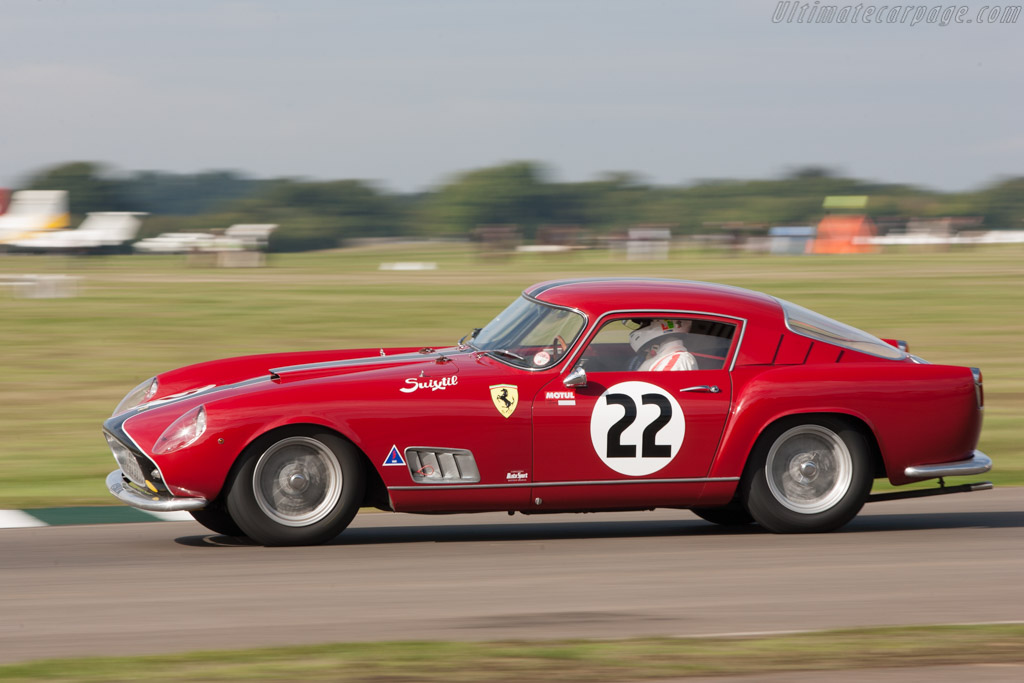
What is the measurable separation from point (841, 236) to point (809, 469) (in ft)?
Result: 194

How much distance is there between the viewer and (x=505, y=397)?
19.9 ft

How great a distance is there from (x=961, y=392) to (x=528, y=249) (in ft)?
170

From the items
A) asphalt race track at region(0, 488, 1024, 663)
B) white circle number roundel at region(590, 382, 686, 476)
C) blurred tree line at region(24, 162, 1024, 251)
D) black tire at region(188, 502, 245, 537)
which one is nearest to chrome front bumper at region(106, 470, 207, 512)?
asphalt race track at region(0, 488, 1024, 663)

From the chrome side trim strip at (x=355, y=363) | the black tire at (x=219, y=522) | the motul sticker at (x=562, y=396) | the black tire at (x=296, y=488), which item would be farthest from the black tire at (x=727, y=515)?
the black tire at (x=219, y=522)

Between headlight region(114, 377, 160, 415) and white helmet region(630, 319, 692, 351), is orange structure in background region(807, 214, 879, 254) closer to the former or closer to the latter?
white helmet region(630, 319, 692, 351)

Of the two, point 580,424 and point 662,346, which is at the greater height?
point 662,346

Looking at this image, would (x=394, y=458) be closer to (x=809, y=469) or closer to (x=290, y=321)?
(x=809, y=469)

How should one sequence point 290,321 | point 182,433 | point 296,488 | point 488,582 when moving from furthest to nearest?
1. point 290,321
2. point 296,488
3. point 182,433
4. point 488,582

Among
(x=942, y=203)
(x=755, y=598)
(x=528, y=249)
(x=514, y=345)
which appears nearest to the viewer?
(x=755, y=598)

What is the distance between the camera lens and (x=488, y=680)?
396 cm

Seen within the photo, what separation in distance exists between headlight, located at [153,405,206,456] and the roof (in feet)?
6.34

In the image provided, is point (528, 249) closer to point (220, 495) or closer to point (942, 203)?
point (220, 495)

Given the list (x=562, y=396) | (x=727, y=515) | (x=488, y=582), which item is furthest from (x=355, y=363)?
(x=727, y=515)

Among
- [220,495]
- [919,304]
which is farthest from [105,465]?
[919,304]
